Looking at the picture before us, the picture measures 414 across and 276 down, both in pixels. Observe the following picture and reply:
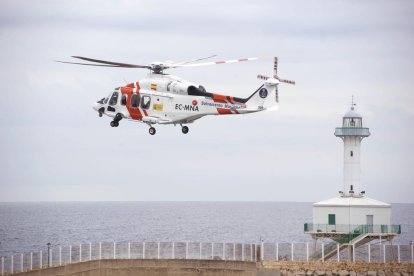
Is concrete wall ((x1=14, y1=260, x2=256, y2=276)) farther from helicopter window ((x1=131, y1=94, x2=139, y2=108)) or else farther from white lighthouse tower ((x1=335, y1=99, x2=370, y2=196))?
white lighthouse tower ((x1=335, y1=99, x2=370, y2=196))

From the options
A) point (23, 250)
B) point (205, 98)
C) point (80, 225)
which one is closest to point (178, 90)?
point (205, 98)

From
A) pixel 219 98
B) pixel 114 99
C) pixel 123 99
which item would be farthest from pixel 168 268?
pixel 219 98

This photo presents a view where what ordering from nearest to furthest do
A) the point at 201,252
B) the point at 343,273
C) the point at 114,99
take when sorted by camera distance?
the point at 343,273
the point at 201,252
the point at 114,99

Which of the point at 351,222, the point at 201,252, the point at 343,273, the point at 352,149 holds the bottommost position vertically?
the point at 343,273

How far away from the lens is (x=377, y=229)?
67750mm

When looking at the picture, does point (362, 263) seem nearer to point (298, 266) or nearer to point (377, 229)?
point (298, 266)

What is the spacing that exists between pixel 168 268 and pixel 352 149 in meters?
18.0

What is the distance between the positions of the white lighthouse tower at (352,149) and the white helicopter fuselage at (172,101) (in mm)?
15014

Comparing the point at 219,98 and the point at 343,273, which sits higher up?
the point at 219,98

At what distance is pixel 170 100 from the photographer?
190 ft

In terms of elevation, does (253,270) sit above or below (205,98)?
below

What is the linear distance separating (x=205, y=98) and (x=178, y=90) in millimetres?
1842

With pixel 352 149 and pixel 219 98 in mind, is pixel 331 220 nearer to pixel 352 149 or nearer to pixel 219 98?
pixel 352 149

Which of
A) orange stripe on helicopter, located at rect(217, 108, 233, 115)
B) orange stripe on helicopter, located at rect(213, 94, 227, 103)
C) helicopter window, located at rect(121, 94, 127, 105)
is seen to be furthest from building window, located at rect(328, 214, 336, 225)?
helicopter window, located at rect(121, 94, 127, 105)
